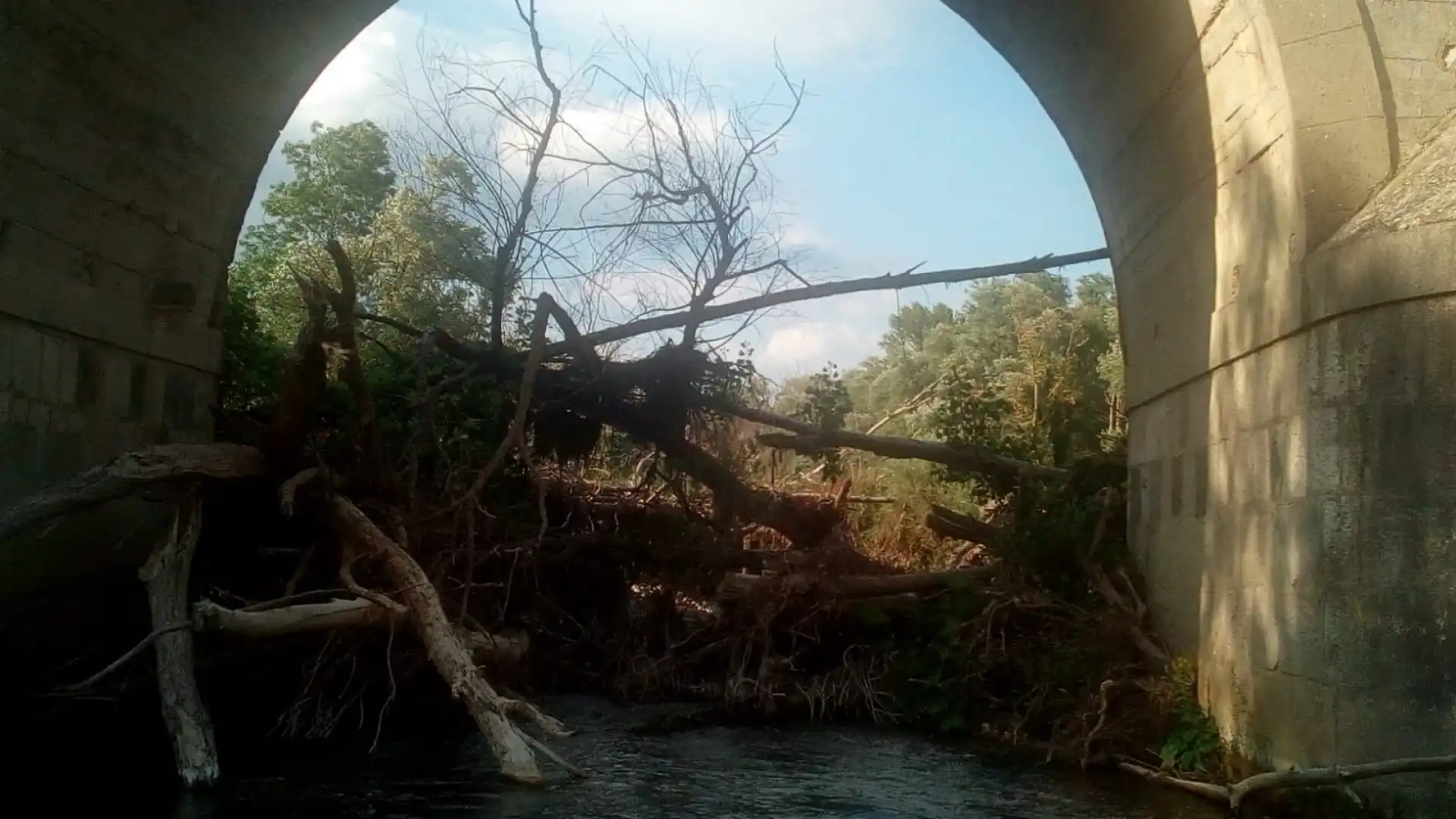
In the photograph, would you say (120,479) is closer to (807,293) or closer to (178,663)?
(178,663)

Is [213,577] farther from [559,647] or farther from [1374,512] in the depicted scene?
[1374,512]

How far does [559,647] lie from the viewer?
10.4 m

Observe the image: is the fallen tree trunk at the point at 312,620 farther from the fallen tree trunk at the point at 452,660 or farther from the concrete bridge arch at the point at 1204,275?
the concrete bridge arch at the point at 1204,275

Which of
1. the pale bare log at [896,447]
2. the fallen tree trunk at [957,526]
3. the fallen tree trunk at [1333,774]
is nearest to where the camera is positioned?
the fallen tree trunk at [1333,774]

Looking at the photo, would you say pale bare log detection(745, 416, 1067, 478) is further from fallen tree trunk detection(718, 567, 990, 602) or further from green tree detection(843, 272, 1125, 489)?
fallen tree trunk detection(718, 567, 990, 602)

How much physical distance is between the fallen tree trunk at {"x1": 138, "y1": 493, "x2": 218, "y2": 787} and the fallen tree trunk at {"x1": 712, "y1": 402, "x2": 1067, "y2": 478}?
4.96m

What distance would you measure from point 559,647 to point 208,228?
14.1ft

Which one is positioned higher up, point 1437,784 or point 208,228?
point 208,228

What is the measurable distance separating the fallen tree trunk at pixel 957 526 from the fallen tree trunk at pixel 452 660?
4.84 meters

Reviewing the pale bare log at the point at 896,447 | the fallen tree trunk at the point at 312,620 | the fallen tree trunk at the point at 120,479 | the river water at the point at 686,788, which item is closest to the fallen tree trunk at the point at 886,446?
the pale bare log at the point at 896,447

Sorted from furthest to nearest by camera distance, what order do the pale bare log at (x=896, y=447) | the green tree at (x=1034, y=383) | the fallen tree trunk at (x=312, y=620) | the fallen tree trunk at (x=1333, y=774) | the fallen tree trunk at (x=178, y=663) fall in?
the green tree at (x=1034, y=383) < the pale bare log at (x=896, y=447) < the fallen tree trunk at (x=312, y=620) < the fallen tree trunk at (x=178, y=663) < the fallen tree trunk at (x=1333, y=774)

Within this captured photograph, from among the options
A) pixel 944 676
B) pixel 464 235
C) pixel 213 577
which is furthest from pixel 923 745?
pixel 464 235

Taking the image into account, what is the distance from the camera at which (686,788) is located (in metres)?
6.96

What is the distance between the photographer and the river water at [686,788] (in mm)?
6293
